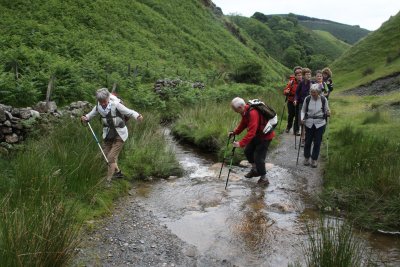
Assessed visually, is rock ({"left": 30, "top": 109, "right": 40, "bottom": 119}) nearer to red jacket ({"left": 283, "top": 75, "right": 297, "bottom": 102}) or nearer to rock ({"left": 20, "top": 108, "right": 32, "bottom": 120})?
rock ({"left": 20, "top": 108, "right": 32, "bottom": 120})

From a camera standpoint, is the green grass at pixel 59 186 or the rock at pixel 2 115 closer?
the green grass at pixel 59 186

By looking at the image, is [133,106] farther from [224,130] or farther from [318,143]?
[318,143]

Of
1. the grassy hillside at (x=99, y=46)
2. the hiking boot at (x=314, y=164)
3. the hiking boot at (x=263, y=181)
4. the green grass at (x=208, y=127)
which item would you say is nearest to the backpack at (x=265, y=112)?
the hiking boot at (x=263, y=181)

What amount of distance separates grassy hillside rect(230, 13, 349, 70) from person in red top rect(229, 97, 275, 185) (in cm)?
6884

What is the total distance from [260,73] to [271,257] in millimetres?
28920

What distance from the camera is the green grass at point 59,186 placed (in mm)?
3617

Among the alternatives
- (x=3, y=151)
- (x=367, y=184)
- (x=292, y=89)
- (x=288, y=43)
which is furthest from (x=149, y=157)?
(x=288, y=43)

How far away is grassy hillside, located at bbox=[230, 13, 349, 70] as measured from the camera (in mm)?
103312

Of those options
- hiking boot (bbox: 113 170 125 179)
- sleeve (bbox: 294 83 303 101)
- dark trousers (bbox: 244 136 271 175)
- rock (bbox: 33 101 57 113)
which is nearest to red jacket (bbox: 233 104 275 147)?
dark trousers (bbox: 244 136 271 175)

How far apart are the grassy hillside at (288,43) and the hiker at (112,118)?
69.9 m

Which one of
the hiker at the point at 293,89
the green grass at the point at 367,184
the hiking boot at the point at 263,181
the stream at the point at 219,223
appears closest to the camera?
the stream at the point at 219,223

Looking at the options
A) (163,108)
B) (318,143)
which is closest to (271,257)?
(318,143)

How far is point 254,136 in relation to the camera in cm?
754

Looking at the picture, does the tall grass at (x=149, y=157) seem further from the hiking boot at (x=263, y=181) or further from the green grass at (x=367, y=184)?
the green grass at (x=367, y=184)
